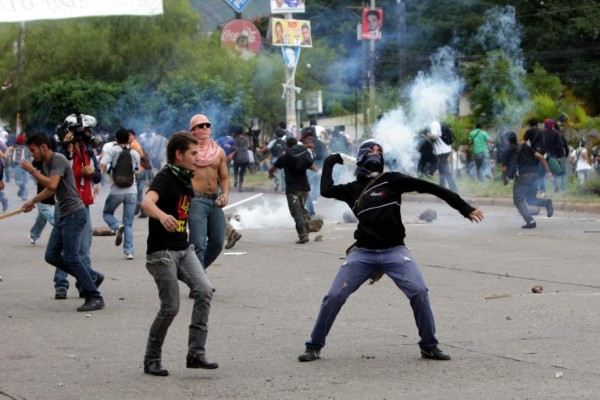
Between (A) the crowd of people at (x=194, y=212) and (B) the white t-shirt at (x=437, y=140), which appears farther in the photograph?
(B) the white t-shirt at (x=437, y=140)

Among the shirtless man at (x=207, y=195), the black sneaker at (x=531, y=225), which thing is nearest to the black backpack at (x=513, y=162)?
the black sneaker at (x=531, y=225)

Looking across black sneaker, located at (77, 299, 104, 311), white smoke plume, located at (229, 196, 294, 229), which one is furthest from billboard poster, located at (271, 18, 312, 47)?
black sneaker, located at (77, 299, 104, 311)

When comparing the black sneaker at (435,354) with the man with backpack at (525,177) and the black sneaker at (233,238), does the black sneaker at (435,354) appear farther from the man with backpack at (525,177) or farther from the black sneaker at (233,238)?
the man with backpack at (525,177)

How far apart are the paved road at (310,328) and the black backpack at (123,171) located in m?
1.04

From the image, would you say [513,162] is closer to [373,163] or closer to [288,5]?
[373,163]

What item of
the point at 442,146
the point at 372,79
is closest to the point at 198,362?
the point at 442,146

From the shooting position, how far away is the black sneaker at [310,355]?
7.78 metres

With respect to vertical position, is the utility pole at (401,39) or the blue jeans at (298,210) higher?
the utility pole at (401,39)

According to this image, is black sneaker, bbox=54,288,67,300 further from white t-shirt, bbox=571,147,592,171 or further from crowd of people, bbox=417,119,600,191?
white t-shirt, bbox=571,147,592,171

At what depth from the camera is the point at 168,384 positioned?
714 centimetres

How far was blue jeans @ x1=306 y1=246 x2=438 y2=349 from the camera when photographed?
25.5ft

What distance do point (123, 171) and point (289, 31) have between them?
55.0 feet

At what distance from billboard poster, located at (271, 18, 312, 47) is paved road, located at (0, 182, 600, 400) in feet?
51.1

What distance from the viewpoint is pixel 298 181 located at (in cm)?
1688
